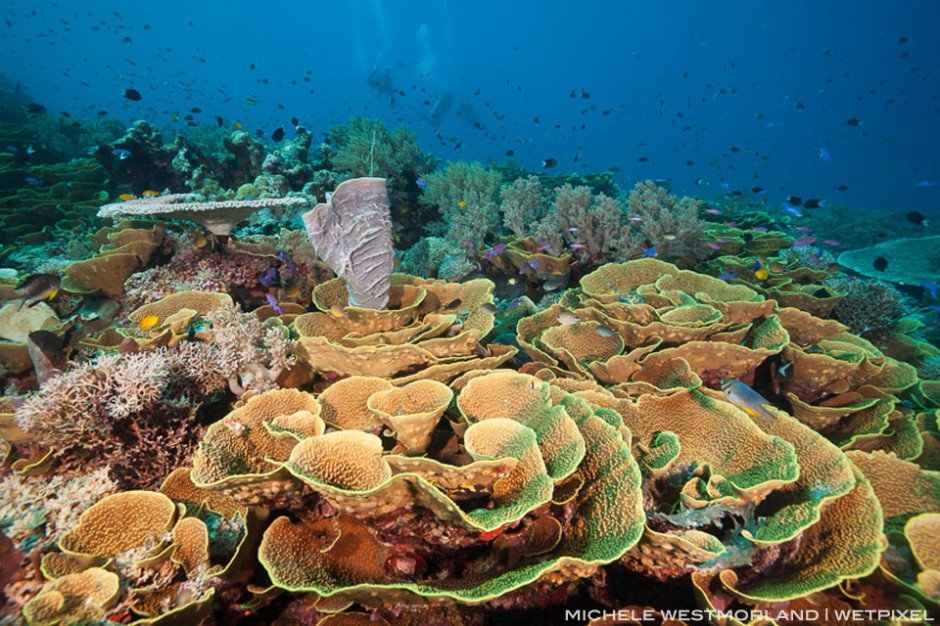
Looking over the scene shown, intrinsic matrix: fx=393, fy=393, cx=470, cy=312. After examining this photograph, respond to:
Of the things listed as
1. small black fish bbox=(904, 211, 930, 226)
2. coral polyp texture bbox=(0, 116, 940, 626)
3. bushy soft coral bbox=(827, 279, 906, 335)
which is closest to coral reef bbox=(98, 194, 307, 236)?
coral polyp texture bbox=(0, 116, 940, 626)

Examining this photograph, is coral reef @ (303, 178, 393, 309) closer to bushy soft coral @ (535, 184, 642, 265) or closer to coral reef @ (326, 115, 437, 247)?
bushy soft coral @ (535, 184, 642, 265)

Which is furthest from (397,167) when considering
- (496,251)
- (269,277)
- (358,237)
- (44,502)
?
(44,502)

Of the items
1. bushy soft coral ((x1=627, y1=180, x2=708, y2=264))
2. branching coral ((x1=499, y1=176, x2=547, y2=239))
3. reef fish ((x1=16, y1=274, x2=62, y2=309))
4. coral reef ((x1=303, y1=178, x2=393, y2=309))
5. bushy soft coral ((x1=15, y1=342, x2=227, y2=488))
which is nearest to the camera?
bushy soft coral ((x1=15, y1=342, x2=227, y2=488))

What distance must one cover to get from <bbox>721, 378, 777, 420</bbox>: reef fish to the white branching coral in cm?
334

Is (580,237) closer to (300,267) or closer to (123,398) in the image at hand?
(300,267)

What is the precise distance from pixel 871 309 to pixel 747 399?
3406mm

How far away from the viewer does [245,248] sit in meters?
5.16

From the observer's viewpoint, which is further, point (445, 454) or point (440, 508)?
point (445, 454)

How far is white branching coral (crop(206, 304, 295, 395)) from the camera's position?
291cm

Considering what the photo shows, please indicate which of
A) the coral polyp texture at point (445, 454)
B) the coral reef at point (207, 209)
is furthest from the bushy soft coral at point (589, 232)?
the coral reef at point (207, 209)

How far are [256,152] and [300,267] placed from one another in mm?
6845

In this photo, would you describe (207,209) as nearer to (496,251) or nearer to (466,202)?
(496,251)

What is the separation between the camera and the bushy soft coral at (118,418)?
2.33m

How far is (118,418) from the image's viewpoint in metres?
2.40
